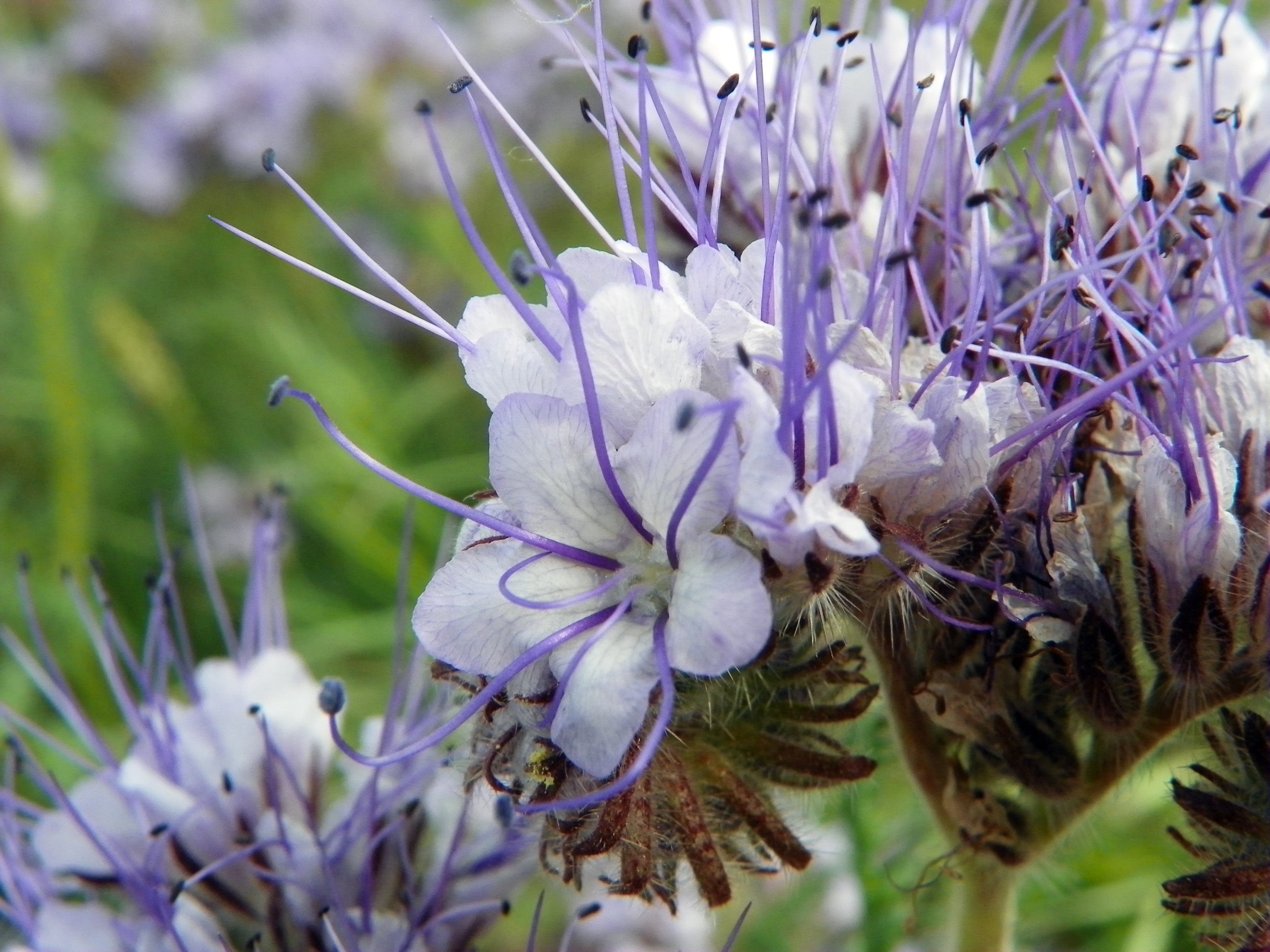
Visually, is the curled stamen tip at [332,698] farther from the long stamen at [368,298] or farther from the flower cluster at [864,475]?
the long stamen at [368,298]

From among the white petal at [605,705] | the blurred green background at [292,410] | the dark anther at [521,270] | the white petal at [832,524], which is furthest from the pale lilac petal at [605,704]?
the blurred green background at [292,410]

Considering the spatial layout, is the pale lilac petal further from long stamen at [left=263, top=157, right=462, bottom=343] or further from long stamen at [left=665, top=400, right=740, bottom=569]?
long stamen at [left=263, top=157, right=462, bottom=343]

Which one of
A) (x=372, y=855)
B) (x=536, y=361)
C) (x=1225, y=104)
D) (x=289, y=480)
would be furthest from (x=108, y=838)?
(x=289, y=480)

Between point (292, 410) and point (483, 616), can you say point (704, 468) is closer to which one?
point (483, 616)

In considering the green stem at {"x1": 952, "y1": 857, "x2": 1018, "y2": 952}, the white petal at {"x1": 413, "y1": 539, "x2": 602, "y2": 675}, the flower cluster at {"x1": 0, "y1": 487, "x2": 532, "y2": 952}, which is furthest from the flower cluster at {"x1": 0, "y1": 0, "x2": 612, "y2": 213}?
the white petal at {"x1": 413, "y1": 539, "x2": 602, "y2": 675}

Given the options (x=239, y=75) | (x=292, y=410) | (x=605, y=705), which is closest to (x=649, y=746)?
(x=605, y=705)

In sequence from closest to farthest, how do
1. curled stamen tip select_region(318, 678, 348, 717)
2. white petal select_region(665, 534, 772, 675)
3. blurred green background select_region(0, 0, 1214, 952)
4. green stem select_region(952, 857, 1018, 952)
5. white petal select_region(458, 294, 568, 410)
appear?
white petal select_region(665, 534, 772, 675)
white petal select_region(458, 294, 568, 410)
curled stamen tip select_region(318, 678, 348, 717)
green stem select_region(952, 857, 1018, 952)
blurred green background select_region(0, 0, 1214, 952)
